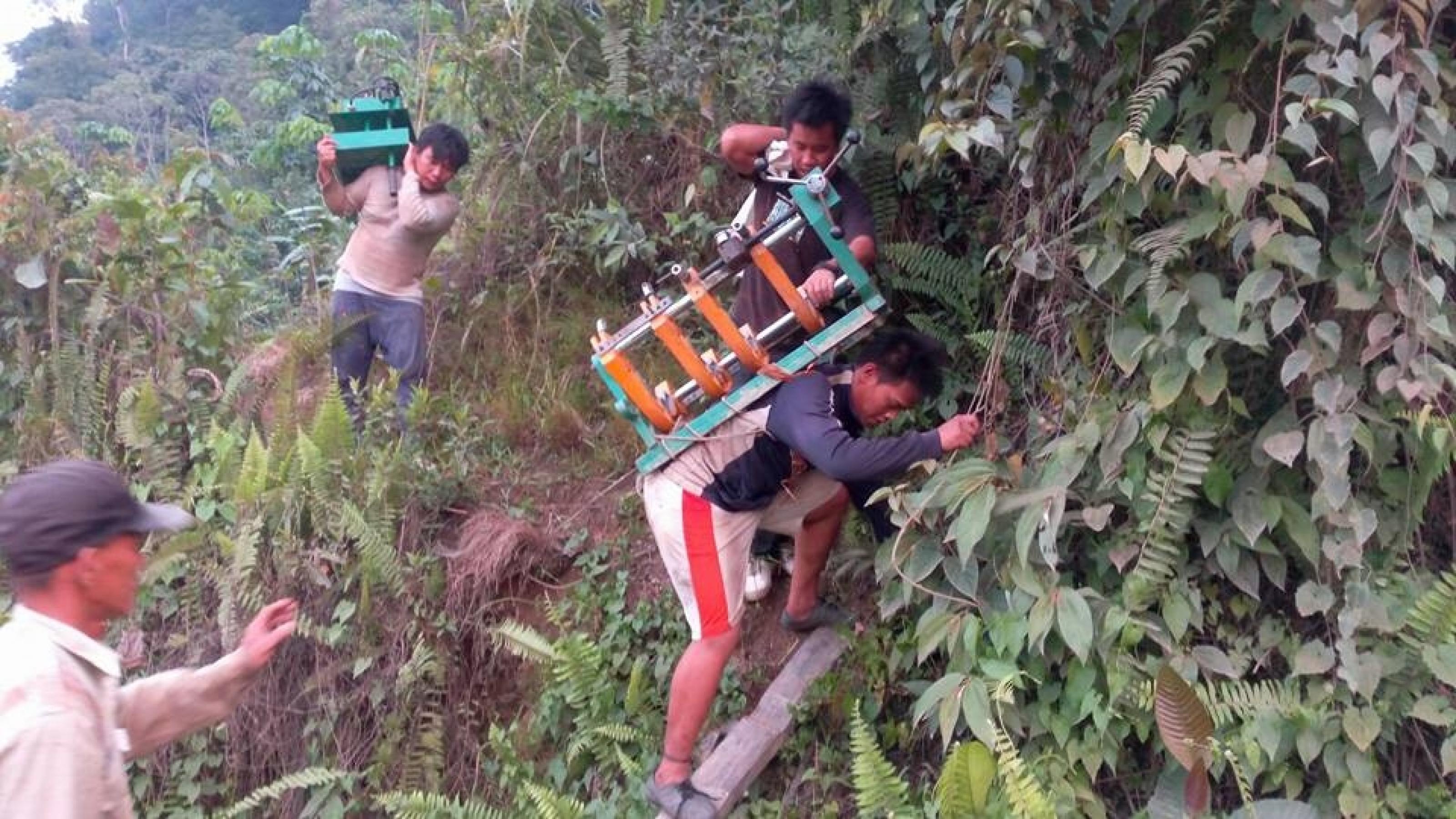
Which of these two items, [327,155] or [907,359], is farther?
[327,155]

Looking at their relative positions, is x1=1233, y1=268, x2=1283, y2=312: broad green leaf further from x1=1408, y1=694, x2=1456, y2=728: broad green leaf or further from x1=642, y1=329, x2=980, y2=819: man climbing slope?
x1=1408, y1=694, x2=1456, y2=728: broad green leaf

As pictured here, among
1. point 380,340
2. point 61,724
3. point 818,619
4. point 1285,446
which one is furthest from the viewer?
point 380,340

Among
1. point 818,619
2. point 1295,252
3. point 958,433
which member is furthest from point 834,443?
point 1295,252

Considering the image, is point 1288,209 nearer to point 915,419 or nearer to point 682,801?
point 915,419

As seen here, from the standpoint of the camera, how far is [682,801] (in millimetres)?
A: 3793

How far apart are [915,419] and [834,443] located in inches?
49.0

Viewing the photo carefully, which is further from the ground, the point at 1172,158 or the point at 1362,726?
the point at 1172,158

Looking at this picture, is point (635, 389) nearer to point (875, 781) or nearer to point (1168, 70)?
point (875, 781)

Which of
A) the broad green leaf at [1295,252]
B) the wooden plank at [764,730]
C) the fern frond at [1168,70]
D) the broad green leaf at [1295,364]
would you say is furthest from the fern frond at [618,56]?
the broad green leaf at [1295,364]

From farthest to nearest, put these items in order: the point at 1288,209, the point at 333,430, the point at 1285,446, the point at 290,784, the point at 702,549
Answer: the point at 333,430, the point at 290,784, the point at 702,549, the point at 1285,446, the point at 1288,209

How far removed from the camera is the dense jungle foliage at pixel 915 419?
308 centimetres

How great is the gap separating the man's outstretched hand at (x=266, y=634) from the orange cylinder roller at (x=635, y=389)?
4.18ft

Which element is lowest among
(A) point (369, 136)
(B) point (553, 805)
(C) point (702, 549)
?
(B) point (553, 805)

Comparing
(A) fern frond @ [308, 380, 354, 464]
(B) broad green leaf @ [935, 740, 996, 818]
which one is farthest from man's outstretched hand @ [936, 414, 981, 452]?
(A) fern frond @ [308, 380, 354, 464]
